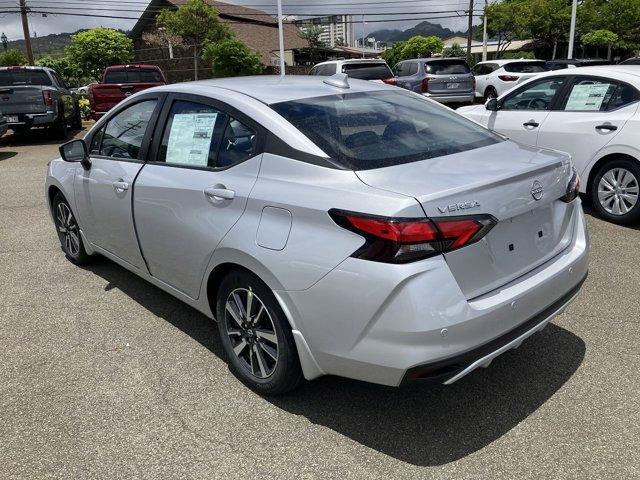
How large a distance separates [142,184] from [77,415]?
1414 millimetres

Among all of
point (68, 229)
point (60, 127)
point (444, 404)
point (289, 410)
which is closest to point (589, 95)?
point (444, 404)

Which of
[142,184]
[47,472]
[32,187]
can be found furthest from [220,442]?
[32,187]

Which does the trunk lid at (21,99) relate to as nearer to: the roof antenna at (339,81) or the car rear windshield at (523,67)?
the roof antenna at (339,81)

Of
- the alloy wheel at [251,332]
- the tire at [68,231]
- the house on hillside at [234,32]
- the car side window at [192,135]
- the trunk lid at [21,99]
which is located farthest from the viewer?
the house on hillside at [234,32]

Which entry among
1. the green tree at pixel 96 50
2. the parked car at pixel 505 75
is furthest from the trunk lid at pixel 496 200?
the green tree at pixel 96 50

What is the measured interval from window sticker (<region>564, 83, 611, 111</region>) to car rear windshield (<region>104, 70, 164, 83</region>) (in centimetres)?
1202

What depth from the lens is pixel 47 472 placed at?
8.54ft

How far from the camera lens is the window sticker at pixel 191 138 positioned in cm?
331

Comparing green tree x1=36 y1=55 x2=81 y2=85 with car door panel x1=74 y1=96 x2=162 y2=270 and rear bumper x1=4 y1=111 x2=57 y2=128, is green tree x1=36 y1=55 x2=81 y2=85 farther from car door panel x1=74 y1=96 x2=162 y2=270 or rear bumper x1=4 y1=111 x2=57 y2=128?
car door panel x1=74 y1=96 x2=162 y2=270

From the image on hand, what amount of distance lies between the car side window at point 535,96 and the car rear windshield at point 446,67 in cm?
1016

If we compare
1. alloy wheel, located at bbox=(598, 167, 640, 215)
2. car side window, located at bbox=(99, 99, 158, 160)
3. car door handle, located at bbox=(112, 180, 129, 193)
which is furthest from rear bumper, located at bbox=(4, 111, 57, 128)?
alloy wheel, located at bbox=(598, 167, 640, 215)

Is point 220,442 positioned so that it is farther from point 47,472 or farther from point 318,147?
point 318,147

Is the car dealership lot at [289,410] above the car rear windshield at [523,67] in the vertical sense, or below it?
below

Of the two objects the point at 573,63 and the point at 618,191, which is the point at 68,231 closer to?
the point at 618,191
